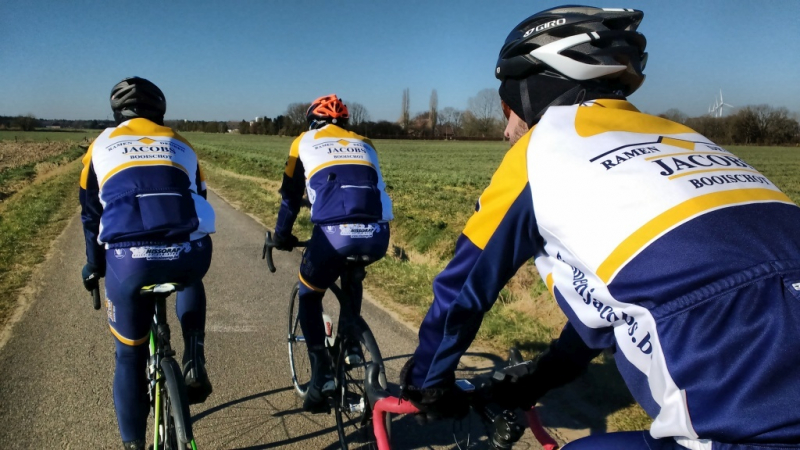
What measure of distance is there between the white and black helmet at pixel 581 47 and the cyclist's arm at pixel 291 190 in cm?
255

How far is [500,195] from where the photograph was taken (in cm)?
152

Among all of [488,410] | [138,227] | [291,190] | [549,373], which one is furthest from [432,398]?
[291,190]

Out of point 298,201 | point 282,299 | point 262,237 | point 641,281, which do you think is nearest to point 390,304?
point 282,299

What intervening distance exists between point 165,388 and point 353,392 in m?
1.40

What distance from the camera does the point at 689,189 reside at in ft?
4.20

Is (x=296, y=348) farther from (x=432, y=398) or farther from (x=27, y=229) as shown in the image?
(x=27, y=229)

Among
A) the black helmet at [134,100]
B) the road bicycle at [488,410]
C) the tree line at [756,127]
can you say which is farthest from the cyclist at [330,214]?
the tree line at [756,127]

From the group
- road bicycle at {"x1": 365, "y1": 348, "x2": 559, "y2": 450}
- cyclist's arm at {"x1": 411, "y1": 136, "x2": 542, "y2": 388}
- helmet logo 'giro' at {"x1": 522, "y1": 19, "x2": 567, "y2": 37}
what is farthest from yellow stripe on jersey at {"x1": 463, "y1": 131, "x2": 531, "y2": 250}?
road bicycle at {"x1": 365, "y1": 348, "x2": 559, "y2": 450}

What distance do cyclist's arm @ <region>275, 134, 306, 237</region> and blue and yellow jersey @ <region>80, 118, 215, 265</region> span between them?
0.96 m

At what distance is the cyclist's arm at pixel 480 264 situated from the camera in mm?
1501

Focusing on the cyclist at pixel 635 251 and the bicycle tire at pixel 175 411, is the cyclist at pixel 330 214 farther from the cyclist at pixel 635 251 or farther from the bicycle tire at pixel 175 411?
the cyclist at pixel 635 251

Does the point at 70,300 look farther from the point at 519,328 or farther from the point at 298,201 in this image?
the point at 519,328

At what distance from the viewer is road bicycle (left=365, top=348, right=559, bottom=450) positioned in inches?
74.1

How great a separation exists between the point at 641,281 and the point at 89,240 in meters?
3.27
